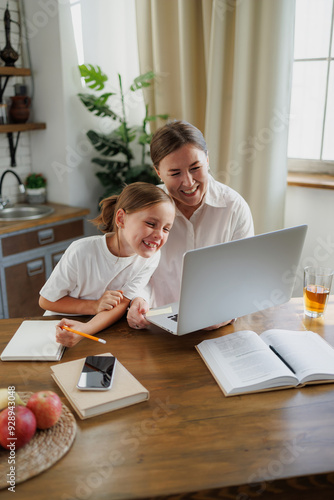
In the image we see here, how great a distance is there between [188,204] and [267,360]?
70 centimetres

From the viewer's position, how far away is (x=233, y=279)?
127cm

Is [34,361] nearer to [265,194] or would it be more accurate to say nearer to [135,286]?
[135,286]

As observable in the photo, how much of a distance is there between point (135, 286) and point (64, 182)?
6.01 feet

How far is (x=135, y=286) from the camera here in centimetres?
159

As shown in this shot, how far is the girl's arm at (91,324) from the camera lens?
50.7 inches

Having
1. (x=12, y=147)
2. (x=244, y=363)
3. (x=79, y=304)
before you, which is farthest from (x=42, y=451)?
(x=12, y=147)

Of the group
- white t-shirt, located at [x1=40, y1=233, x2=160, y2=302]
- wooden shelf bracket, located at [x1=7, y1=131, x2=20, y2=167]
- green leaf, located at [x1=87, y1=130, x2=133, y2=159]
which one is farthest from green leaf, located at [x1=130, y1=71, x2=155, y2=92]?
white t-shirt, located at [x1=40, y1=233, x2=160, y2=302]

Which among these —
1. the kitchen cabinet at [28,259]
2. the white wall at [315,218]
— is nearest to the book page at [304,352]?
the white wall at [315,218]

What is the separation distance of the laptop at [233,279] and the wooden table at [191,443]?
0.47ft

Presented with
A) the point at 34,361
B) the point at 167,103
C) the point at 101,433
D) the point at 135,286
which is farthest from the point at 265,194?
the point at 101,433

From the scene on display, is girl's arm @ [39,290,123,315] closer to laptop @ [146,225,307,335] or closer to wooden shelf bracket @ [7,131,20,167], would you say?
laptop @ [146,225,307,335]

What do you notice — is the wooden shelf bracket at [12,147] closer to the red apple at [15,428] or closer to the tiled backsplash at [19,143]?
the tiled backsplash at [19,143]

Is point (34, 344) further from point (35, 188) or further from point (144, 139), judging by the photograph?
point (35, 188)

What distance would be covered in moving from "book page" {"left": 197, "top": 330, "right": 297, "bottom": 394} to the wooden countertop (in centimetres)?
173
